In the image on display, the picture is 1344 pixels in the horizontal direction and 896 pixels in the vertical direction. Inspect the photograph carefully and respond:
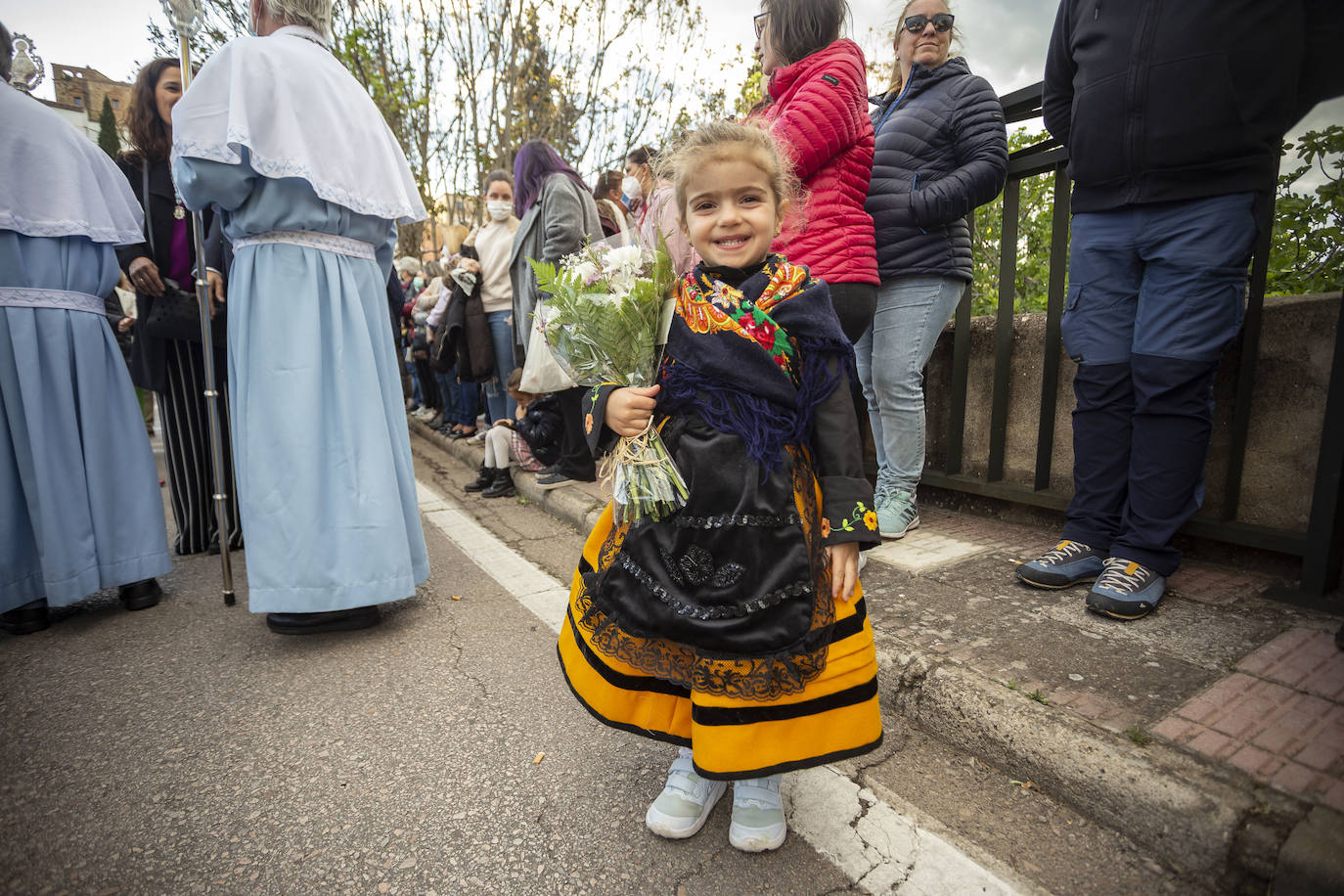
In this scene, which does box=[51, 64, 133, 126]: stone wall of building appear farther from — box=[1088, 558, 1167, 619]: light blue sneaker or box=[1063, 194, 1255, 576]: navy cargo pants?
box=[1088, 558, 1167, 619]: light blue sneaker

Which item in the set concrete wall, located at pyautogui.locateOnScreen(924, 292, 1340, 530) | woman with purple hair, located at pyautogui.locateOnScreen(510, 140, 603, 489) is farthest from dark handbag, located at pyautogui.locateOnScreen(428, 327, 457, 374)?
concrete wall, located at pyautogui.locateOnScreen(924, 292, 1340, 530)

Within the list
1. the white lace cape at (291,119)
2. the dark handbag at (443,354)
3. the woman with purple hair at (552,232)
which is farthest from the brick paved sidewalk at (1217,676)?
the dark handbag at (443,354)

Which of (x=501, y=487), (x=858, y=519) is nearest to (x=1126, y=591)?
(x=858, y=519)

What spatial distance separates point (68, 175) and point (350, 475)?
1.67m

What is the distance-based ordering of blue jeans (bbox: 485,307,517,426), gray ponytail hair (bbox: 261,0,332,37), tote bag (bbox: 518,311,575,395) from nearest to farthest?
gray ponytail hair (bbox: 261,0,332,37)
tote bag (bbox: 518,311,575,395)
blue jeans (bbox: 485,307,517,426)

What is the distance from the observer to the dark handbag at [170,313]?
3.32 meters

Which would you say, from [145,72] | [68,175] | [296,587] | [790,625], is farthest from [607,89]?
[790,625]

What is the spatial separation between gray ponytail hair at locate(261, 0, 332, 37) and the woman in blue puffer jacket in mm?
2254

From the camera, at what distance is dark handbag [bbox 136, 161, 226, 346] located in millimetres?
3322

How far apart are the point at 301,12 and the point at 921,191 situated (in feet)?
8.07

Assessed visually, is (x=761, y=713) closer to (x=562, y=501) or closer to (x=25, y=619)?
(x=562, y=501)

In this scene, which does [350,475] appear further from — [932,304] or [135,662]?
[932,304]

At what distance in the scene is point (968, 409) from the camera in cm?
348

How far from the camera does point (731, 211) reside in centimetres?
151
